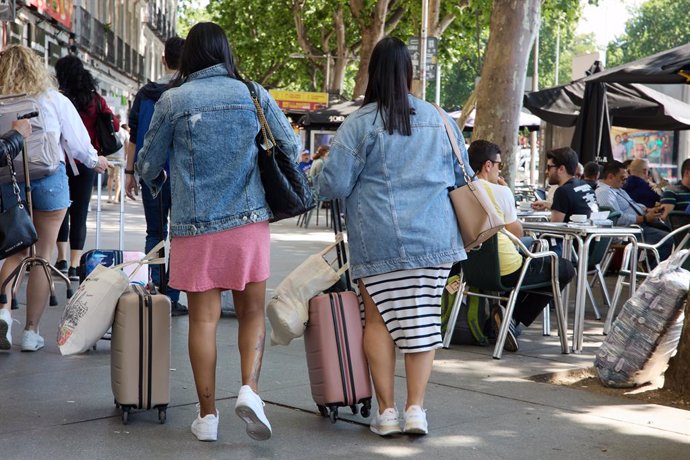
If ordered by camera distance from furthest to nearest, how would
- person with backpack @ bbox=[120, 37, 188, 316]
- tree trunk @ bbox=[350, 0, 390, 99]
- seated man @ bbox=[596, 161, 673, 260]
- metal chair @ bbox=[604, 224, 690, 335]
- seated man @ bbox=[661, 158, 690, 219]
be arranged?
1. tree trunk @ bbox=[350, 0, 390, 99]
2. seated man @ bbox=[596, 161, 673, 260]
3. seated man @ bbox=[661, 158, 690, 219]
4. metal chair @ bbox=[604, 224, 690, 335]
5. person with backpack @ bbox=[120, 37, 188, 316]

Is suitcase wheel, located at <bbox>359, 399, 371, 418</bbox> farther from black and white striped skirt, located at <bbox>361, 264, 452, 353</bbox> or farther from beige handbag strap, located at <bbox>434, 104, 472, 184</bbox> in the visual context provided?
beige handbag strap, located at <bbox>434, 104, 472, 184</bbox>

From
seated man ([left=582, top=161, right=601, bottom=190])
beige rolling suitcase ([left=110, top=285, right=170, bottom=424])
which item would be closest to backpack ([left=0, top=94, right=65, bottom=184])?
beige rolling suitcase ([left=110, top=285, right=170, bottom=424])

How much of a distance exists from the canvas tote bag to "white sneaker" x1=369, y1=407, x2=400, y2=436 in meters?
0.86

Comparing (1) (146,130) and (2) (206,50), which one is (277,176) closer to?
(2) (206,50)

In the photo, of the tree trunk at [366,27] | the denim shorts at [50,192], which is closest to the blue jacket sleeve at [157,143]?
the denim shorts at [50,192]

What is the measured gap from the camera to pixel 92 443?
15.2 ft

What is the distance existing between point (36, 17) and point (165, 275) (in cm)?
2487

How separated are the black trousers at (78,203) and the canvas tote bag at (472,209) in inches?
222

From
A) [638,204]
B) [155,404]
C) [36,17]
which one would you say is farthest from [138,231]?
[36,17]

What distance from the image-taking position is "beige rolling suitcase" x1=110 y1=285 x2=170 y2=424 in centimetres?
493

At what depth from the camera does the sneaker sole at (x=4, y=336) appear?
6629 millimetres

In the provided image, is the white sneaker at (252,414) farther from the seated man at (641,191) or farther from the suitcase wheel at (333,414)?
A: the seated man at (641,191)

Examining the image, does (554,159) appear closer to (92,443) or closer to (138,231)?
(92,443)

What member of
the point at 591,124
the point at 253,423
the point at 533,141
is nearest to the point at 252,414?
the point at 253,423
